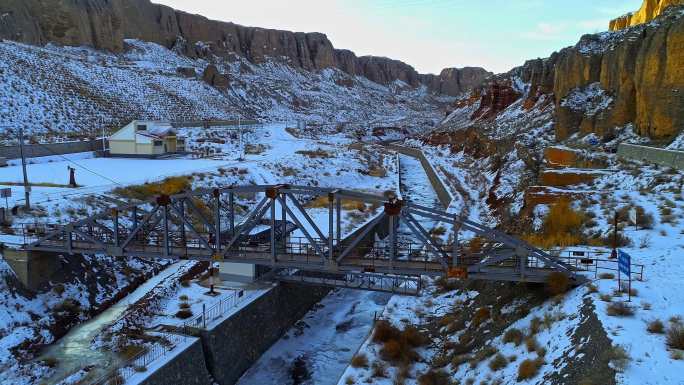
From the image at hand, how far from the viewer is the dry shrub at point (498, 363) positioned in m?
14.8

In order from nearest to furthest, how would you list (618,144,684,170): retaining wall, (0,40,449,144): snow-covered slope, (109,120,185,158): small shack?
(618,144,684,170): retaining wall < (109,120,185,158): small shack < (0,40,449,144): snow-covered slope

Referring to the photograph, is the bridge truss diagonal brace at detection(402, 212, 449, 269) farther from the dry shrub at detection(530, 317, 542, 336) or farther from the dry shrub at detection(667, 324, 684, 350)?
the dry shrub at detection(667, 324, 684, 350)

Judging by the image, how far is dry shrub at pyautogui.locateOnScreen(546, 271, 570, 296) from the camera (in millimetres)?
16594

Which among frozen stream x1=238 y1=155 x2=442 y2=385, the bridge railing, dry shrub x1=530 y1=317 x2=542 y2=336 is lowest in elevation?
frozen stream x1=238 y1=155 x2=442 y2=385

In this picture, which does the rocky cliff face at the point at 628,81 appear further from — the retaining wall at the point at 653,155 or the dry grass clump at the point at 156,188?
the dry grass clump at the point at 156,188

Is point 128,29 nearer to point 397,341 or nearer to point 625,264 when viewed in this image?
point 397,341

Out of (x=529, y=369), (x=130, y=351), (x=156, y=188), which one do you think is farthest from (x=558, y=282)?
(x=156, y=188)

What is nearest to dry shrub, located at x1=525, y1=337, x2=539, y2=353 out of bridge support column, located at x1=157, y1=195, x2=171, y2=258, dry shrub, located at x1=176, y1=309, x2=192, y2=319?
dry shrub, located at x1=176, y1=309, x2=192, y2=319

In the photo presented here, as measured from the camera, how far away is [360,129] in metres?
125

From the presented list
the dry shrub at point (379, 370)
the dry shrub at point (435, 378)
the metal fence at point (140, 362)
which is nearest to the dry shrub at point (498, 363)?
Answer: the dry shrub at point (435, 378)

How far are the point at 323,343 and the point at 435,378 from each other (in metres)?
7.77

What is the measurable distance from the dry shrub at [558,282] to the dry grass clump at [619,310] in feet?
8.70

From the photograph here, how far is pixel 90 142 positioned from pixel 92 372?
40.1 meters

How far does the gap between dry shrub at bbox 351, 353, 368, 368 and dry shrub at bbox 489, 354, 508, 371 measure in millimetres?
5725
